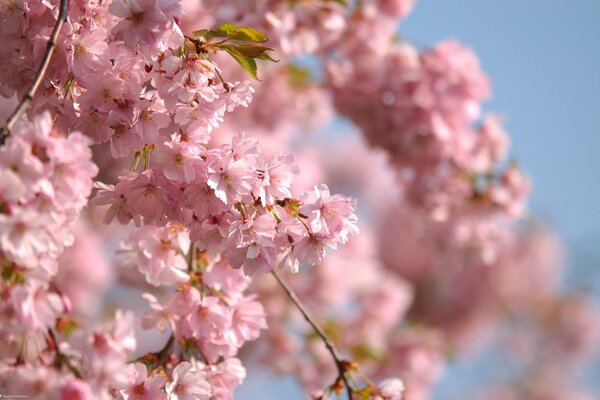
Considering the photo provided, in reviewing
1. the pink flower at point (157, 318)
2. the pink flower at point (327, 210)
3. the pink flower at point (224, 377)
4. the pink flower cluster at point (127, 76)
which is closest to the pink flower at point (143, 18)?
the pink flower cluster at point (127, 76)

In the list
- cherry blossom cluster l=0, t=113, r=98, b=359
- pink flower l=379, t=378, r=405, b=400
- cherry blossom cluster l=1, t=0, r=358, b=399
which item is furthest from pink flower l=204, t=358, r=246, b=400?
cherry blossom cluster l=0, t=113, r=98, b=359

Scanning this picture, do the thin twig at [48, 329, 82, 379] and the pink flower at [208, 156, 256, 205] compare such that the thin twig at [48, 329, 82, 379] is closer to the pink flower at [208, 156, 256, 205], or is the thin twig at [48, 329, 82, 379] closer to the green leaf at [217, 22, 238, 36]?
the pink flower at [208, 156, 256, 205]

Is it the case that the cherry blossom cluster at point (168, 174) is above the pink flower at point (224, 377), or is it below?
above

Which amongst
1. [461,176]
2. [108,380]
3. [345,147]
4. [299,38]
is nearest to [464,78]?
[461,176]

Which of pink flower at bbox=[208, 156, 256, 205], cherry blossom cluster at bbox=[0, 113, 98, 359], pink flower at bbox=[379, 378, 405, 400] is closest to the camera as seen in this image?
cherry blossom cluster at bbox=[0, 113, 98, 359]

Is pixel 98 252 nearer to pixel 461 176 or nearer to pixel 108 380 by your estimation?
pixel 461 176

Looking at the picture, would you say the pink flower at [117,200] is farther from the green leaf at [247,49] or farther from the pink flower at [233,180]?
the green leaf at [247,49]
